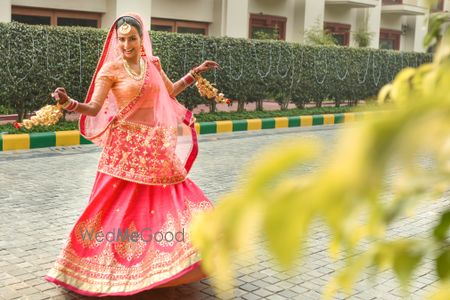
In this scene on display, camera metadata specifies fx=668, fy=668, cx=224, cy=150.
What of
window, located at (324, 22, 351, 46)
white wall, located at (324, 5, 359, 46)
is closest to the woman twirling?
window, located at (324, 22, 351, 46)

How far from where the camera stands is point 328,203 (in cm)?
53

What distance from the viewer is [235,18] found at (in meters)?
16.3

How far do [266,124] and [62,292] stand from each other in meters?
8.82

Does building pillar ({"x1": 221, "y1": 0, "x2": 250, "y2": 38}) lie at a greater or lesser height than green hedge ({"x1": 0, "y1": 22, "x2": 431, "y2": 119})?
greater

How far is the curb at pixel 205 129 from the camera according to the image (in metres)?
8.48

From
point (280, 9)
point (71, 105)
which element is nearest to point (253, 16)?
point (280, 9)

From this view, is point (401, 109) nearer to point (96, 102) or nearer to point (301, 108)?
point (96, 102)

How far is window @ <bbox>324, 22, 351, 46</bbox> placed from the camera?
19883 mm

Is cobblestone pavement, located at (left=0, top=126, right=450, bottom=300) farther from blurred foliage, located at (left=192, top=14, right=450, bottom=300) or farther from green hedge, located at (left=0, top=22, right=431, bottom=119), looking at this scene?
green hedge, located at (left=0, top=22, right=431, bottom=119)

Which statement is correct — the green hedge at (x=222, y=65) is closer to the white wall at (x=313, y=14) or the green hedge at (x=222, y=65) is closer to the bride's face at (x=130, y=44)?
the white wall at (x=313, y=14)

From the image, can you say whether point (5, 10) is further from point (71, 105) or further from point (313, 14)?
point (71, 105)

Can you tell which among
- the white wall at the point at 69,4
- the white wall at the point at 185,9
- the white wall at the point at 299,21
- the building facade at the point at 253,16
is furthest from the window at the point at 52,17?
the white wall at the point at 299,21

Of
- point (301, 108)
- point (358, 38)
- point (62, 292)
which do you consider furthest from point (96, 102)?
point (358, 38)

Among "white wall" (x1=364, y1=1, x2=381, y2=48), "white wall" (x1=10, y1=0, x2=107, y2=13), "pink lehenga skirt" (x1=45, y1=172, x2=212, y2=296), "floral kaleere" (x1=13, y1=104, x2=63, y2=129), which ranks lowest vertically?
"pink lehenga skirt" (x1=45, y1=172, x2=212, y2=296)
